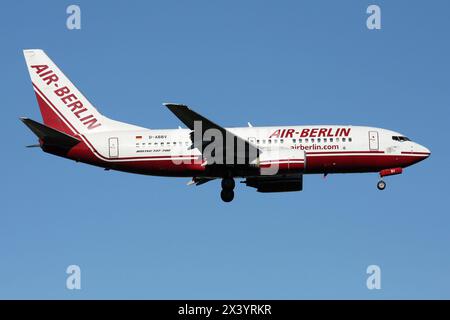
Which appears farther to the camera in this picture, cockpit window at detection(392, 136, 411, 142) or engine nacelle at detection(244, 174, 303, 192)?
engine nacelle at detection(244, 174, 303, 192)

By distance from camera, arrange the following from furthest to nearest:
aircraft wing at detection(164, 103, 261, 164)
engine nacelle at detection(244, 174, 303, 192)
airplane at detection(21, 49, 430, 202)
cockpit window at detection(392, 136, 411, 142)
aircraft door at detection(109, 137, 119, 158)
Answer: engine nacelle at detection(244, 174, 303, 192) → cockpit window at detection(392, 136, 411, 142) → aircraft door at detection(109, 137, 119, 158) → airplane at detection(21, 49, 430, 202) → aircraft wing at detection(164, 103, 261, 164)

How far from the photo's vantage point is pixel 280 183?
68312 mm

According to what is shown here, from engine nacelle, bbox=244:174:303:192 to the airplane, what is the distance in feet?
0.23

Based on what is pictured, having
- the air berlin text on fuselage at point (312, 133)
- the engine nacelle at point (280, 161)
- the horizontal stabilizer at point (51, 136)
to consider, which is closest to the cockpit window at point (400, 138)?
the air berlin text on fuselage at point (312, 133)

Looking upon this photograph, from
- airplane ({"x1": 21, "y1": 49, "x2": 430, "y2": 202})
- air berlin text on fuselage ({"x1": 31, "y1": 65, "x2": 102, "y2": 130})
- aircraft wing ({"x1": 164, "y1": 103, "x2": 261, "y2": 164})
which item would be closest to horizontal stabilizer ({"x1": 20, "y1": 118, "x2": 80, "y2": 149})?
airplane ({"x1": 21, "y1": 49, "x2": 430, "y2": 202})

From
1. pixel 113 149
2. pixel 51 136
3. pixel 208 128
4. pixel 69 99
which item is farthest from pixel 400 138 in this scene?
pixel 51 136

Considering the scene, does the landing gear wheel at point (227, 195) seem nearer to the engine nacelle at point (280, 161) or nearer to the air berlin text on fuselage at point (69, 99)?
the engine nacelle at point (280, 161)

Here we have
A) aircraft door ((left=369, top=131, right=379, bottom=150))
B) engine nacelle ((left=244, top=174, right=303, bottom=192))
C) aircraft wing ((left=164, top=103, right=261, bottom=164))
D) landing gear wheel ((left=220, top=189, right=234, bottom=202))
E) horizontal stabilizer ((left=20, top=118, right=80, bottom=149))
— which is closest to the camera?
aircraft wing ((left=164, top=103, right=261, bottom=164))

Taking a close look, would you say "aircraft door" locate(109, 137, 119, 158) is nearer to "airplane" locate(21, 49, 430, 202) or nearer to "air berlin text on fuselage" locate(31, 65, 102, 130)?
"airplane" locate(21, 49, 430, 202)

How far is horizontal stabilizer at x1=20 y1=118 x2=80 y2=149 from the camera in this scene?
64137 mm

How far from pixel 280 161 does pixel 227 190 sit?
4471 mm

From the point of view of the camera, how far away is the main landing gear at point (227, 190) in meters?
65.8

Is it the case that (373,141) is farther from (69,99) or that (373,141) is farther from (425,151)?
(69,99)

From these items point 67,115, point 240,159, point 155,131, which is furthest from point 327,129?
point 67,115
